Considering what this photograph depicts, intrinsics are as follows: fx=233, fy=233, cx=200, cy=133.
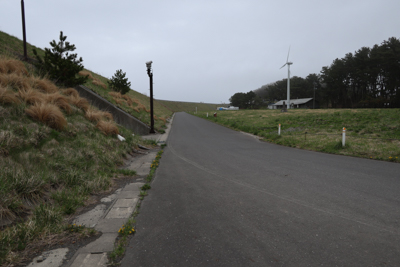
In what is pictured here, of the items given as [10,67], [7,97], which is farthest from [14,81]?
[7,97]

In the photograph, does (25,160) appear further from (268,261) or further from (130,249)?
(268,261)

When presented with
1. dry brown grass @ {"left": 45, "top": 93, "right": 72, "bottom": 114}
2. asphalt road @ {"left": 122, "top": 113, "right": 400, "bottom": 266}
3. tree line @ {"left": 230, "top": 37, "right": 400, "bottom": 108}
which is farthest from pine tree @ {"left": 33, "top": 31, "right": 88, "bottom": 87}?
tree line @ {"left": 230, "top": 37, "right": 400, "bottom": 108}

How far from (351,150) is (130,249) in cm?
1020

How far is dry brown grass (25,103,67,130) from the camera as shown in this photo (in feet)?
22.3

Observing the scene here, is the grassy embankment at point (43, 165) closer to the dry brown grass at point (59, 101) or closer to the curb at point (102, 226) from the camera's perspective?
the dry brown grass at point (59, 101)

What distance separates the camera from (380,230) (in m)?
3.52

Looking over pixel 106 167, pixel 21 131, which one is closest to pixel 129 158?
pixel 106 167

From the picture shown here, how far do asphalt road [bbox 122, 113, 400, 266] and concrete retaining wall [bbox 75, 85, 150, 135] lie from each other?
9161mm

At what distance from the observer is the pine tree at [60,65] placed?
11484 mm

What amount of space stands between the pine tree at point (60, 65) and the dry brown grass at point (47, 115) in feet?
16.9

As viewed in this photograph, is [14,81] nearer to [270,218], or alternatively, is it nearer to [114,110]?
[114,110]

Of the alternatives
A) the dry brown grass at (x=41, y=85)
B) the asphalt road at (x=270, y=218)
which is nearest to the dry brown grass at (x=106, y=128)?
the dry brown grass at (x=41, y=85)

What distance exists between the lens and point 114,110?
15250 millimetres

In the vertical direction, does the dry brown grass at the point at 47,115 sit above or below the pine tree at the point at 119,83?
below
